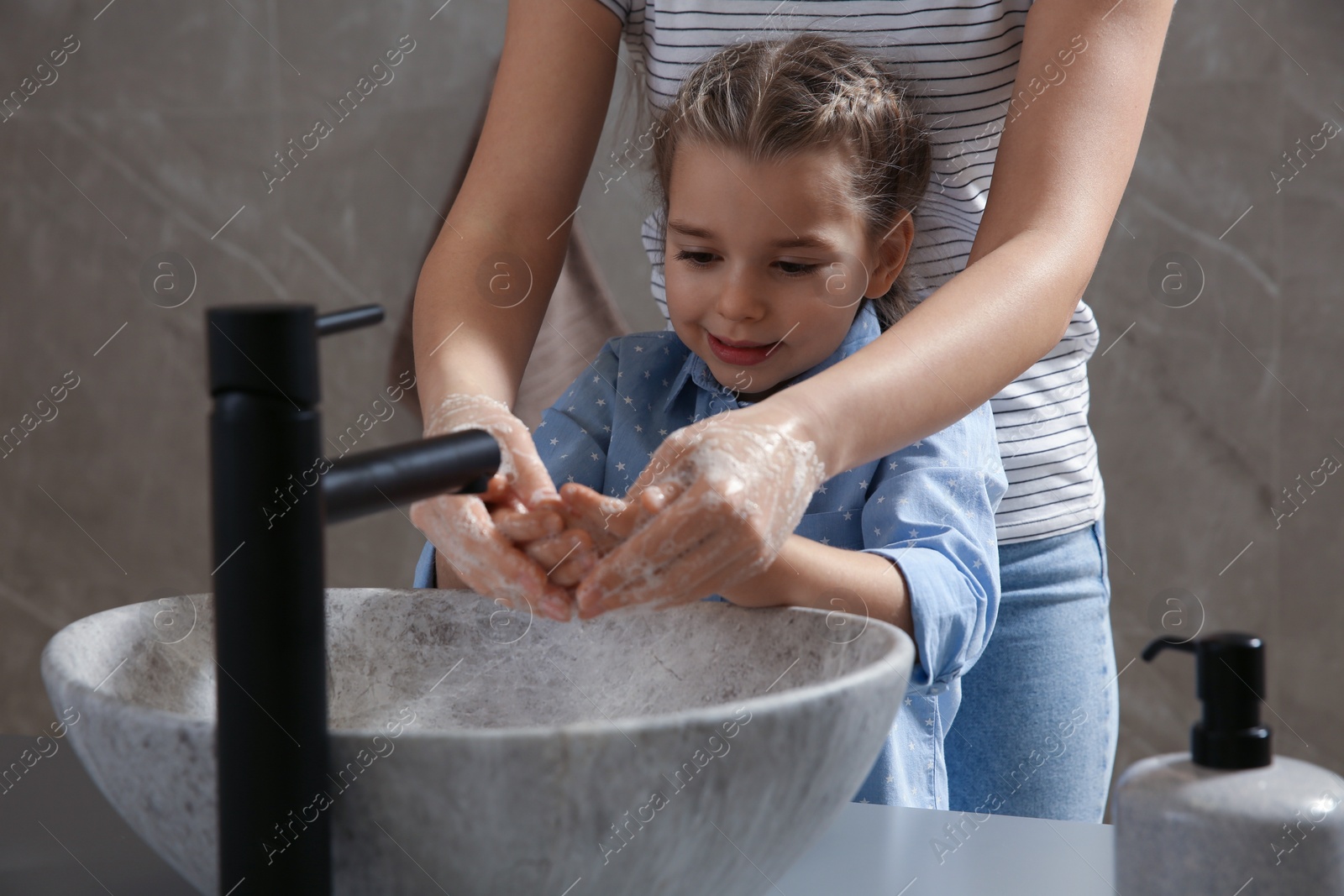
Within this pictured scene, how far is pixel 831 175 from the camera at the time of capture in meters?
0.76

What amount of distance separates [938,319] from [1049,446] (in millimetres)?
249

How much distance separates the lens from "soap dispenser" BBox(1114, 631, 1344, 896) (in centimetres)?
35

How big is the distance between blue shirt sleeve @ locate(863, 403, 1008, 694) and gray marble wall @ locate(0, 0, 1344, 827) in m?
1.19

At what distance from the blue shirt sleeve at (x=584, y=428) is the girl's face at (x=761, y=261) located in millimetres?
95

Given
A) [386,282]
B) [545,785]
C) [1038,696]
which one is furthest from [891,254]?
[386,282]

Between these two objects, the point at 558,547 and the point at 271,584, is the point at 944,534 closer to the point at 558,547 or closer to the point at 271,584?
the point at 558,547

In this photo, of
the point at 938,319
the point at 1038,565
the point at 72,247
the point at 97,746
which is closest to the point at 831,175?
the point at 938,319

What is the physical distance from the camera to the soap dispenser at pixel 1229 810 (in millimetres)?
353

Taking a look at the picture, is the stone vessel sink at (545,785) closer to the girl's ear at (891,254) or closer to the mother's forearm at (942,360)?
the mother's forearm at (942,360)

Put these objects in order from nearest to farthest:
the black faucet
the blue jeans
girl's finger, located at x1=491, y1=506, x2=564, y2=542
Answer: the black faucet → girl's finger, located at x1=491, y1=506, x2=564, y2=542 → the blue jeans

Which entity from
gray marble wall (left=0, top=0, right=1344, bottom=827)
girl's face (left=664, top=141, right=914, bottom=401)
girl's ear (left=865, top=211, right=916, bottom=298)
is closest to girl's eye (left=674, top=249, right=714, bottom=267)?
girl's face (left=664, top=141, right=914, bottom=401)

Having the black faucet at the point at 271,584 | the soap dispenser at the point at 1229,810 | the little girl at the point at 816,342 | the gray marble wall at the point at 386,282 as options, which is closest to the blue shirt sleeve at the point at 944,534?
the little girl at the point at 816,342

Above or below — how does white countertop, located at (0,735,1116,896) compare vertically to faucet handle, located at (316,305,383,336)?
below

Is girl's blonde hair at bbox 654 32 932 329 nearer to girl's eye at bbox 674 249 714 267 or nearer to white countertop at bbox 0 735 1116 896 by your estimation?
girl's eye at bbox 674 249 714 267
